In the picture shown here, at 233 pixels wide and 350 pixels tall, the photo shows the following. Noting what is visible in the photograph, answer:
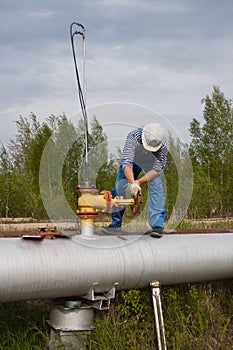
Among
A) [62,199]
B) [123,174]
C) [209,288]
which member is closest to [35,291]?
[62,199]

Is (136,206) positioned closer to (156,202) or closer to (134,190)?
(134,190)

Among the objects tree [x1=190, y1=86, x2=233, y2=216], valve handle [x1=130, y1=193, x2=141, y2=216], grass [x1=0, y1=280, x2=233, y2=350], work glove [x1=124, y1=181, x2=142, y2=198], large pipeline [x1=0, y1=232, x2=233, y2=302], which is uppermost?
tree [x1=190, y1=86, x2=233, y2=216]

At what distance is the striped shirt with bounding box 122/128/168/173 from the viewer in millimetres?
4281

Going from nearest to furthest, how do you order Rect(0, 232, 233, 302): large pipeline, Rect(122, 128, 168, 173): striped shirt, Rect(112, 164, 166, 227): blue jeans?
Rect(0, 232, 233, 302): large pipeline → Rect(122, 128, 168, 173): striped shirt → Rect(112, 164, 166, 227): blue jeans

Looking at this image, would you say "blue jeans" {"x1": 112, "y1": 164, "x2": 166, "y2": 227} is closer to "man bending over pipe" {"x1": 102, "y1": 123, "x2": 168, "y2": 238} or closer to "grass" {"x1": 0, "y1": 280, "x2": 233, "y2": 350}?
"man bending over pipe" {"x1": 102, "y1": 123, "x2": 168, "y2": 238}

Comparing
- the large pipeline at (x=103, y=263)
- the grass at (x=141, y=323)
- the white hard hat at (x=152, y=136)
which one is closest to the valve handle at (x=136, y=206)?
the large pipeline at (x=103, y=263)

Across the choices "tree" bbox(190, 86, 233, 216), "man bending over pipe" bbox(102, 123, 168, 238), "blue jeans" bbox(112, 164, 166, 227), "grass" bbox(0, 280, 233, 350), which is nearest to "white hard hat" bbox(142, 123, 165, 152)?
"man bending over pipe" bbox(102, 123, 168, 238)

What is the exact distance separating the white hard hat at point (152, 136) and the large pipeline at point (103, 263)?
28.8 inches

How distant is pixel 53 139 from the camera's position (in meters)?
3.81

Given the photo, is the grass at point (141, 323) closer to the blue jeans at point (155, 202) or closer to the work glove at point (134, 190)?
the blue jeans at point (155, 202)

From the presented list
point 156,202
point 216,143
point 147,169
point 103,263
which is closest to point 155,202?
point 156,202

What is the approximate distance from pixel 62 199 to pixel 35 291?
0.69 m

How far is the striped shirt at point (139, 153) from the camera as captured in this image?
428 centimetres

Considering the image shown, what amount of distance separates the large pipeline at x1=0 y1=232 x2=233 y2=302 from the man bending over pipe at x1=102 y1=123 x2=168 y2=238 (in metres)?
0.21
